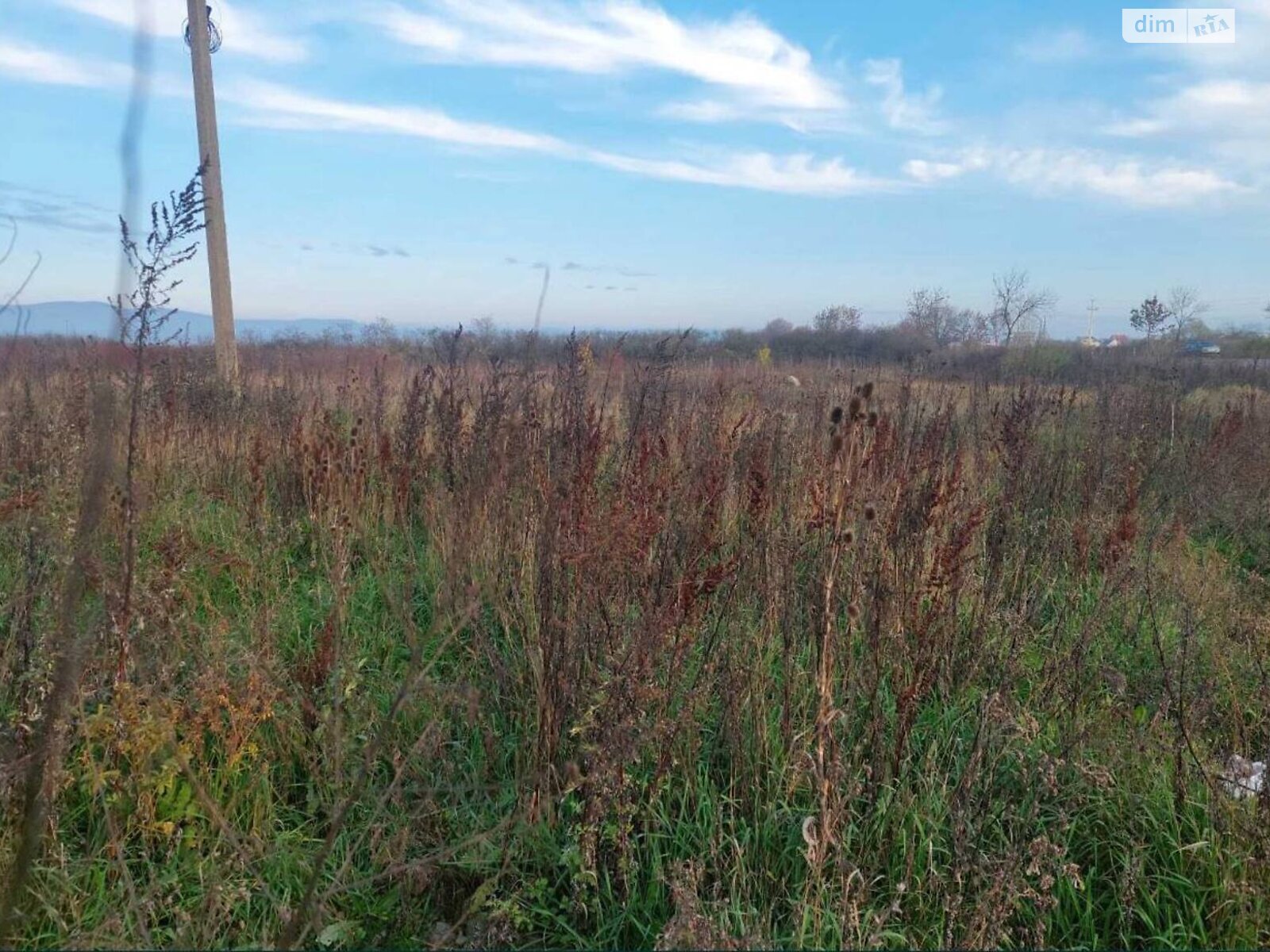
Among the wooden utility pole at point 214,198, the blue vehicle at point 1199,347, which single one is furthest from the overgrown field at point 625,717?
the blue vehicle at point 1199,347

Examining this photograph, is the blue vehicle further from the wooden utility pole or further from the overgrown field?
the wooden utility pole

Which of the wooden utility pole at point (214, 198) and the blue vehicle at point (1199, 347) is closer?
the wooden utility pole at point (214, 198)

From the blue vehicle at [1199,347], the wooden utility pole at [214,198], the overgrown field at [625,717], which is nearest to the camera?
the overgrown field at [625,717]

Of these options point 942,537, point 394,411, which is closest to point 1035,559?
point 942,537

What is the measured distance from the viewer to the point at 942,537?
3.91 metres

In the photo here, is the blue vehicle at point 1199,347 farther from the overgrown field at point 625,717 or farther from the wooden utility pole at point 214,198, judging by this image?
the wooden utility pole at point 214,198

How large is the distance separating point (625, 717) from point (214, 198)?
8.21 metres

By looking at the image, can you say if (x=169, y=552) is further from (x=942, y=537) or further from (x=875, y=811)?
(x=942, y=537)

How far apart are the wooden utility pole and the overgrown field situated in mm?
4677

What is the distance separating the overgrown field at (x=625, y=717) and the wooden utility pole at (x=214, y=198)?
184 inches

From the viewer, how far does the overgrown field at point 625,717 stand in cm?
215

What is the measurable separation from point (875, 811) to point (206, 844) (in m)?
2.05

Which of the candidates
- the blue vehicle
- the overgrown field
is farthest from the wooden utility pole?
the blue vehicle

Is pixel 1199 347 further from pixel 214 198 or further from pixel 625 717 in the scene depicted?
pixel 625 717
